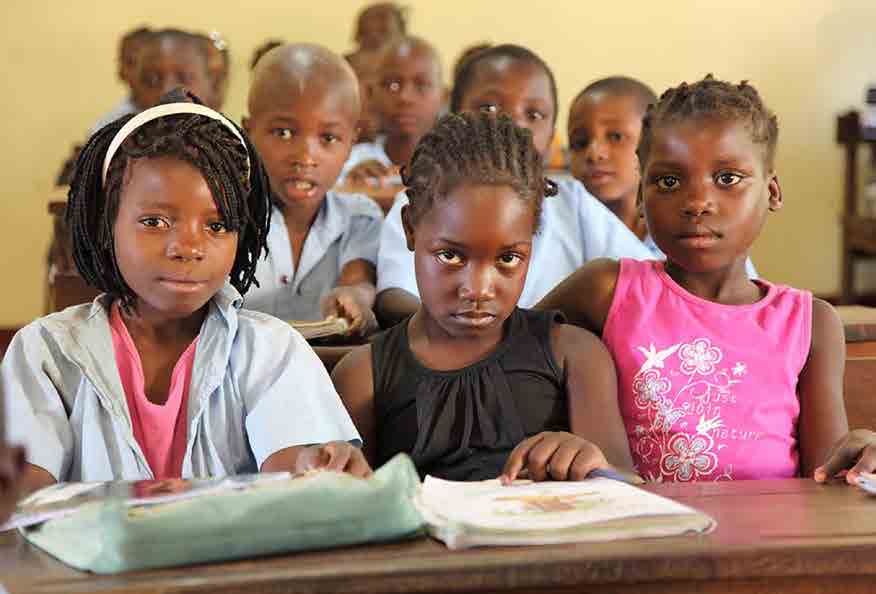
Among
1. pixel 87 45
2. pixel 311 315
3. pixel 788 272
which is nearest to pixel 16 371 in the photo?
pixel 311 315

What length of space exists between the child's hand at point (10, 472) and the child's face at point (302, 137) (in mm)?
1785

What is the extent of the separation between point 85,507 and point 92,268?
2.05 feet

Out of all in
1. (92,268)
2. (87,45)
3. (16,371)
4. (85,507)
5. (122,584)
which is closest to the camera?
(122,584)

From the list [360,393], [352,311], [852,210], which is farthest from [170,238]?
[852,210]

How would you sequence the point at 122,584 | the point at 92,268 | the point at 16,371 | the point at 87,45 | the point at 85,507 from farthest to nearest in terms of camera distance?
the point at 87,45, the point at 92,268, the point at 16,371, the point at 85,507, the point at 122,584

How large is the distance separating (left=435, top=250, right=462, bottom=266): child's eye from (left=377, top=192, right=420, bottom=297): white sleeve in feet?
2.34

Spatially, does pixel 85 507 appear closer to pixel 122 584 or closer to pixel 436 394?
pixel 122 584

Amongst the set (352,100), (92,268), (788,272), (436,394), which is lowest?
(788,272)

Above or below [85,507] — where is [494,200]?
above

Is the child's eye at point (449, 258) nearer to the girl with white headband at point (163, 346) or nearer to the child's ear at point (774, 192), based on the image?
the girl with white headband at point (163, 346)

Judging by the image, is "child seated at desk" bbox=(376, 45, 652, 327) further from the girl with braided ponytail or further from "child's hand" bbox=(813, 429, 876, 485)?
"child's hand" bbox=(813, 429, 876, 485)

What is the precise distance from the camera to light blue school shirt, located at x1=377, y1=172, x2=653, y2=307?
2518 mm

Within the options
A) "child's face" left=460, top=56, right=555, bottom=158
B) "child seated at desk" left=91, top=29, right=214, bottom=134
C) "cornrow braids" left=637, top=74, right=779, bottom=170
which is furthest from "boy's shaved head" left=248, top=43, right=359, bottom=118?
"child seated at desk" left=91, top=29, right=214, bottom=134

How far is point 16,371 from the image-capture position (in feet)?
4.99
